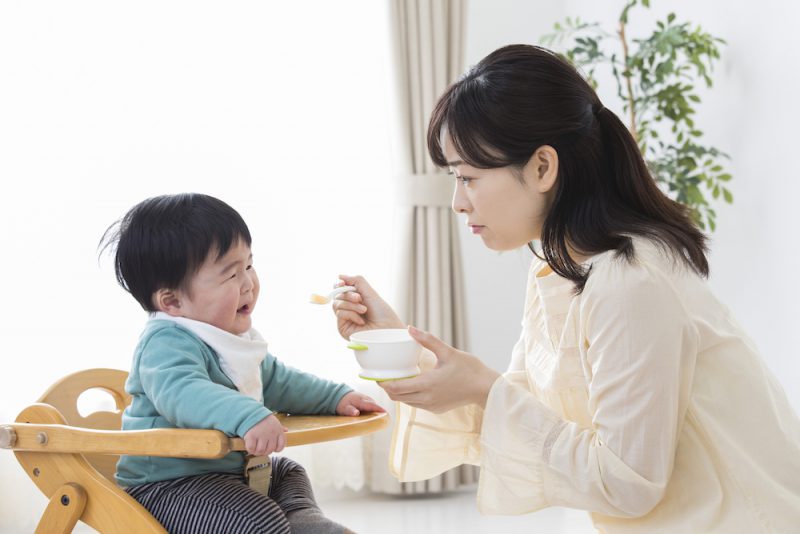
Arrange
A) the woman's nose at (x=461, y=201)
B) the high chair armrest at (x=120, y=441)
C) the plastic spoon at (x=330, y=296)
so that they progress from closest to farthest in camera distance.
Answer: the high chair armrest at (x=120, y=441)
the woman's nose at (x=461, y=201)
the plastic spoon at (x=330, y=296)

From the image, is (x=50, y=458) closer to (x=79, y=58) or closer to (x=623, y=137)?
(x=623, y=137)

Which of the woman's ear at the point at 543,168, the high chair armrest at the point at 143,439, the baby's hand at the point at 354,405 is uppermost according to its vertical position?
the woman's ear at the point at 543,168

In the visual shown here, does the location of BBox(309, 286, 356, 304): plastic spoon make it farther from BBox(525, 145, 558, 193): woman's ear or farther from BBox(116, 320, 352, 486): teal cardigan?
BBox(525, 145, 558, 193): woman's ear

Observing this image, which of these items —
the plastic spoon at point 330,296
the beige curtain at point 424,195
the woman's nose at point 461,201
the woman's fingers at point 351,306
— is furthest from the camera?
the beige curtain at point 424,195

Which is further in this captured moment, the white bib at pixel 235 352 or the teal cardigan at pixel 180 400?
the white bib at pixel 235 352

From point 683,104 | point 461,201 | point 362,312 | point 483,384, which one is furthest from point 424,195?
point 483,384

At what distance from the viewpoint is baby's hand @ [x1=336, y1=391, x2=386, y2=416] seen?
170 centimetres

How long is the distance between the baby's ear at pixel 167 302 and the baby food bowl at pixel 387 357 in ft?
1.23

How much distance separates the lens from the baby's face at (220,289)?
5.16 ft

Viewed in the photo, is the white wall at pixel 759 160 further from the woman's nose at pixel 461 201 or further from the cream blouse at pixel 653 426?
the woman's nose at pixel 461 201

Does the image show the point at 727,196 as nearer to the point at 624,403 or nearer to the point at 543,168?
the point at 543,168

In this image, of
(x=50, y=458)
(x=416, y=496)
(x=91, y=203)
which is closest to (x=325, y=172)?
(x=91, y=203)

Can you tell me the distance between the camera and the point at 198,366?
149 centimetres

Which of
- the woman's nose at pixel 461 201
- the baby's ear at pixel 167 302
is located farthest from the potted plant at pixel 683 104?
the baby's ear at pixel 167 302
